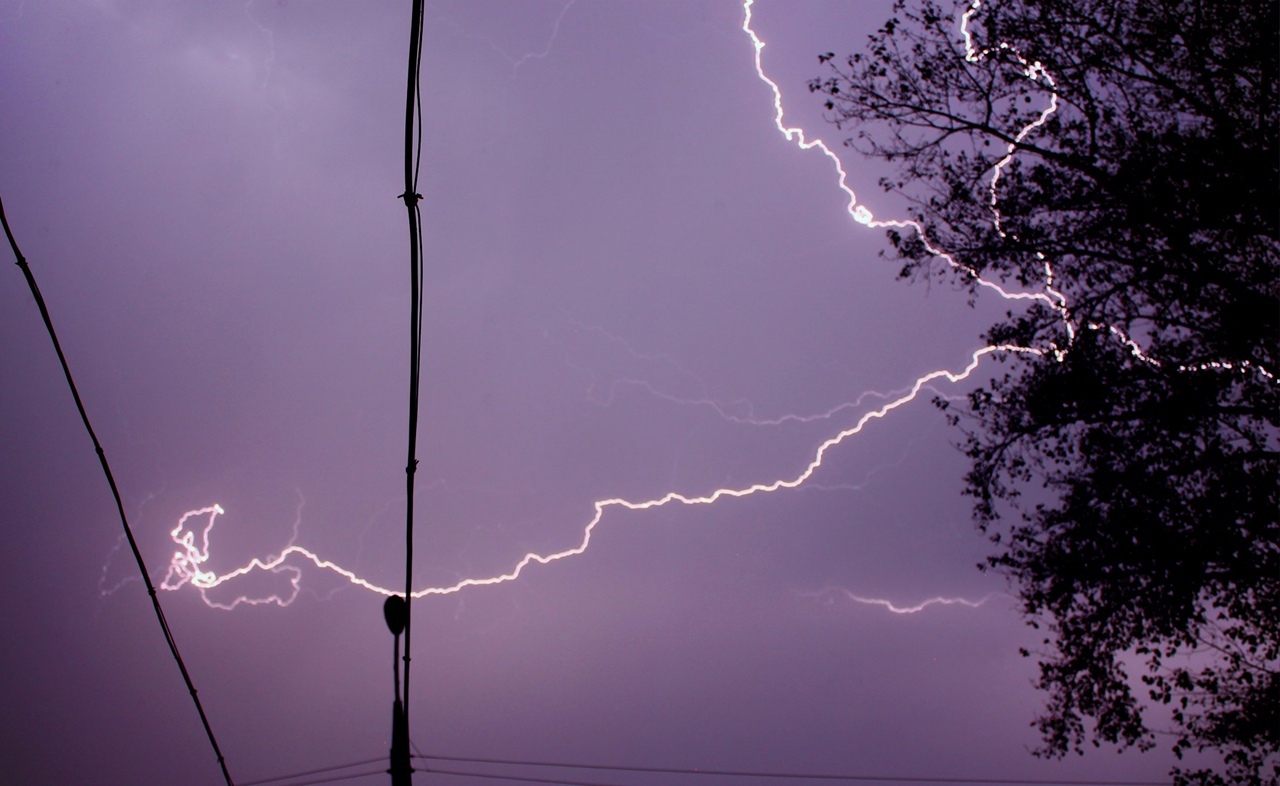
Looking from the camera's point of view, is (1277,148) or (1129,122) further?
(1129,122)

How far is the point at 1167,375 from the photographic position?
523 cm

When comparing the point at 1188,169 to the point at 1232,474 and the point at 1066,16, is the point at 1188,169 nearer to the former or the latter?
the point at 1066,16

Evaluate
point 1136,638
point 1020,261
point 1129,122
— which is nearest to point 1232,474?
point 1136,638

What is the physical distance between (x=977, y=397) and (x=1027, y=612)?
152cm

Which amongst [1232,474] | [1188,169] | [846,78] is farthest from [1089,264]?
[846,78]

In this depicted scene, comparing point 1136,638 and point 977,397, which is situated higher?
point 977,397

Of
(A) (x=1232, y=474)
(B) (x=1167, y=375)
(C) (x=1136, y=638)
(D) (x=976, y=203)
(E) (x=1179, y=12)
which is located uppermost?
(E) (x=1179, y=12)

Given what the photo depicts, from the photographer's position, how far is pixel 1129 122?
554 cm

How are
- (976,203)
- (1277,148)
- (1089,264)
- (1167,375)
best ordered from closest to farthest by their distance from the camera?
(1277,148) → (1167,375) → (1089,264) → (976,203)

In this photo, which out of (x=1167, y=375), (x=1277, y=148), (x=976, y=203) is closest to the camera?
(x=1277, y=148)

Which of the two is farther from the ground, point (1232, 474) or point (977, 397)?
point (977, 397)

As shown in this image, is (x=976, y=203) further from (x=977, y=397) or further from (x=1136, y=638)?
(x=1136, y=638)

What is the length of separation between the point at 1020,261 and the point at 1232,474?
182cm

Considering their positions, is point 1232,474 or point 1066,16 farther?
point 1066,16
